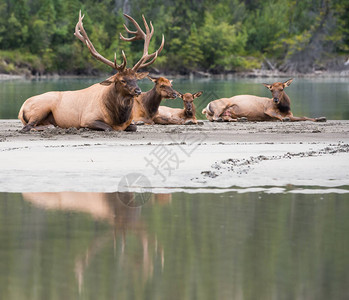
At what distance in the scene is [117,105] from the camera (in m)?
18.3

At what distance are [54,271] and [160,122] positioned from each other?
48.3 ft

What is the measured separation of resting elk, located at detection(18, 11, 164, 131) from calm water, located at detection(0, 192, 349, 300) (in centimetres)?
828

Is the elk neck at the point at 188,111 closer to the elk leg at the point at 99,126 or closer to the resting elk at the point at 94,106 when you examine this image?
the resting elk at the point at 94,106

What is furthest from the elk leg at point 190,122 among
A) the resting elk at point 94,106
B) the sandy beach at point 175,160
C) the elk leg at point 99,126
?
the elk leg at point 99,126

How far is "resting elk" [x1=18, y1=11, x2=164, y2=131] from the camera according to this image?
1816 centimetres

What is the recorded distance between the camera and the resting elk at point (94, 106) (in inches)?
715

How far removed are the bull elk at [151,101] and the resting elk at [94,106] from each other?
6.90 feet

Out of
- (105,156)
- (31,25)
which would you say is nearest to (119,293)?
(105,156)

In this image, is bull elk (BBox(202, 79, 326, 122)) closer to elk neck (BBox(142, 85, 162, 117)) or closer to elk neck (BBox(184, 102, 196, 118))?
elk neck (BBox(184, 102, 196, 118))

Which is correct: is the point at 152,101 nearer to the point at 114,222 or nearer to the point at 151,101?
the point at 151,101

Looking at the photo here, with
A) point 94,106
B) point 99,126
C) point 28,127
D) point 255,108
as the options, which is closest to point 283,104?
point 255,108

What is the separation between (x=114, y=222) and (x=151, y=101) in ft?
41.7

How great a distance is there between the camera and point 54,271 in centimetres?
666

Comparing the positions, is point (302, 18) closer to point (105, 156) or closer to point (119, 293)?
point (105, 156)
